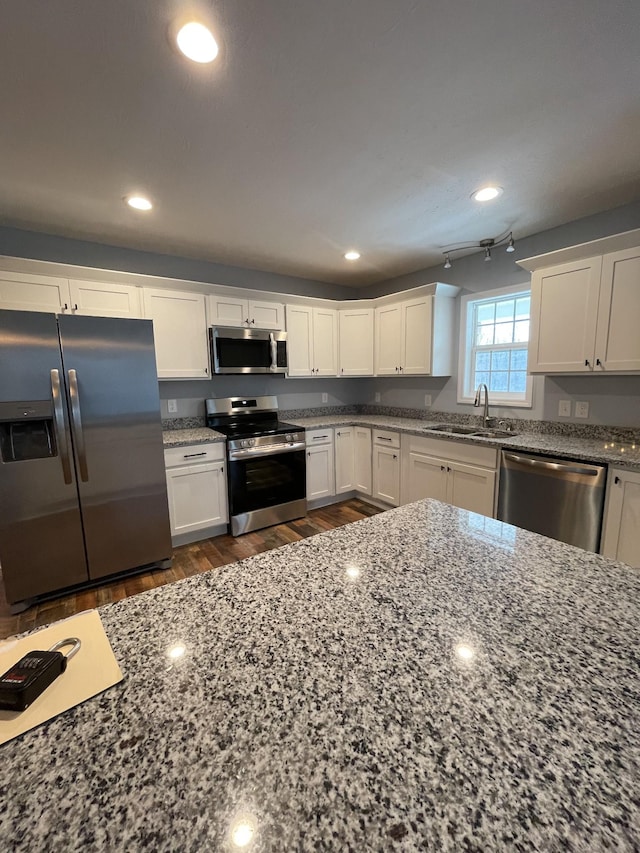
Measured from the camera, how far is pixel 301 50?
126 centimetres

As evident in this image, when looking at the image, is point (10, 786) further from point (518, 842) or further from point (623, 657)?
point (623, 657)

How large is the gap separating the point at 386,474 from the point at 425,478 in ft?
1.63

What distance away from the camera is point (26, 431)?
86.7 inches

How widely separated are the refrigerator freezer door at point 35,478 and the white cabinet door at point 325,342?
2.35 metres

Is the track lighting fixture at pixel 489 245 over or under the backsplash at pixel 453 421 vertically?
over

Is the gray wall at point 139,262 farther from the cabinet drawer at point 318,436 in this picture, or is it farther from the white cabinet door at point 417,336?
the cabinet drawer at point 318,436

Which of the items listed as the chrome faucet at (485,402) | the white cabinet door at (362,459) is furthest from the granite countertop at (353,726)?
the white cabinet door at (362,459)

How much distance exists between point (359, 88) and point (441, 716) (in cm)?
199

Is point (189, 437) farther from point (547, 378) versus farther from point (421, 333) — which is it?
point (547, 378)

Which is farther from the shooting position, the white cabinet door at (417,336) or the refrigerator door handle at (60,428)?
the white cabinet door at (417,336)

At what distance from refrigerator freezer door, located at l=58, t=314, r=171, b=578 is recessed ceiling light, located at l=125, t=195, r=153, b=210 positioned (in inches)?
28.8

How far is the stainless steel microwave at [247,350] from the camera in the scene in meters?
3.26

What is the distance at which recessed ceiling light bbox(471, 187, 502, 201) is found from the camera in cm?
218

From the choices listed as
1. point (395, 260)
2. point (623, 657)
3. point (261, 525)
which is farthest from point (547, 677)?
point (395, 260)
